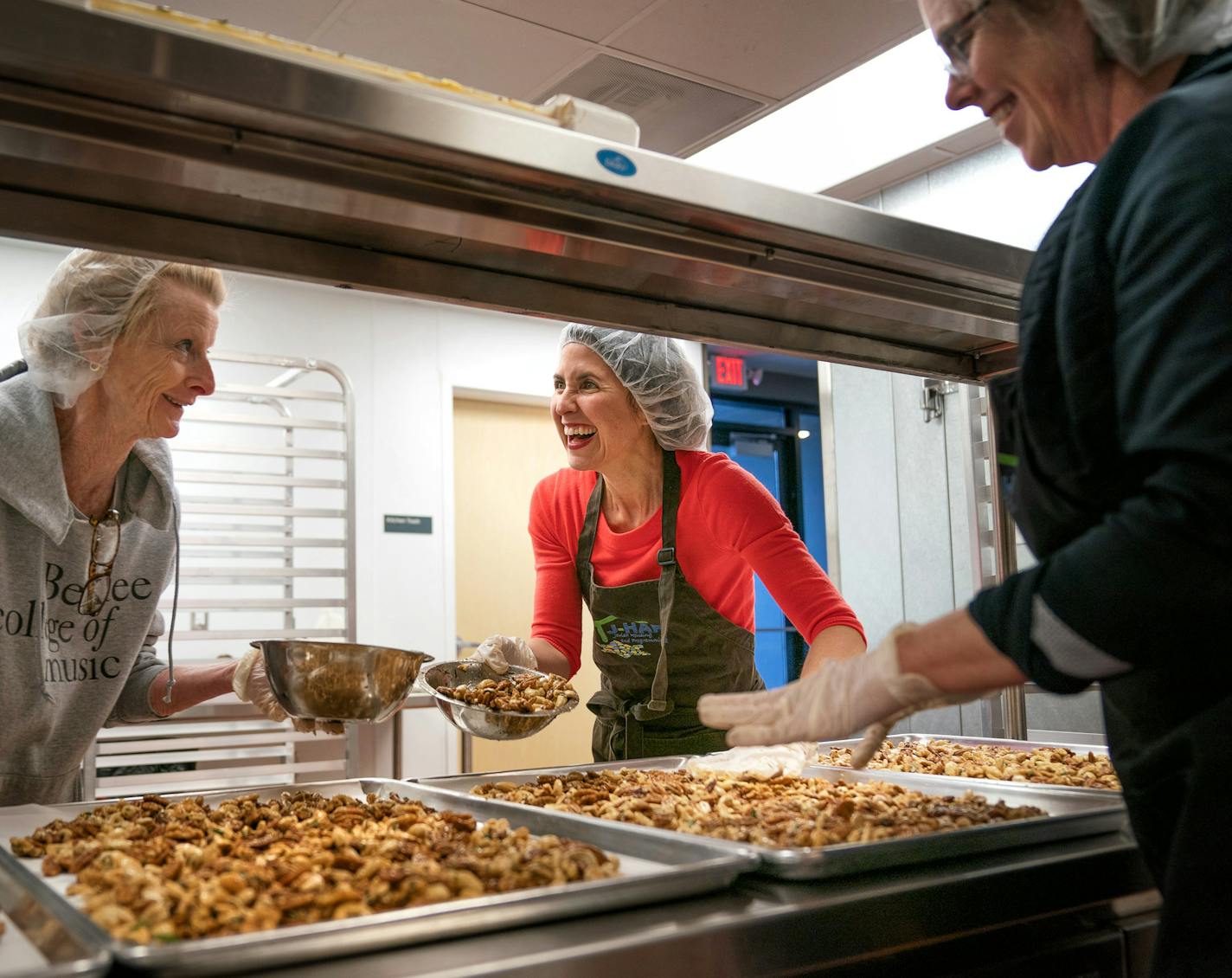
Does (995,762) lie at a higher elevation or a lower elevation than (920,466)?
lower

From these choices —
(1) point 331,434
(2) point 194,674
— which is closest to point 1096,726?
(2) point 194,674

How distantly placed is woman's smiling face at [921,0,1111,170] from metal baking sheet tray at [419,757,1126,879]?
78 centimetres

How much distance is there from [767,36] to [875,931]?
311cm

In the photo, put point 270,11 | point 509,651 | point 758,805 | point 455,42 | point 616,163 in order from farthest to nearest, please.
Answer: point 455,42 → point 270,11 → point 509,651 → point 758,805 → point 616,163

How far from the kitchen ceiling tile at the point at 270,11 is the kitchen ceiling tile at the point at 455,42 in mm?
69

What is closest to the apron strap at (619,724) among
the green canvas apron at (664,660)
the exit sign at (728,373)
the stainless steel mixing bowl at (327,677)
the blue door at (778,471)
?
the green canvas apron at (664,660)

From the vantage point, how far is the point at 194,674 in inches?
76.8

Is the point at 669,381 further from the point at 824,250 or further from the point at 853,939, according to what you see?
the point at 853,939

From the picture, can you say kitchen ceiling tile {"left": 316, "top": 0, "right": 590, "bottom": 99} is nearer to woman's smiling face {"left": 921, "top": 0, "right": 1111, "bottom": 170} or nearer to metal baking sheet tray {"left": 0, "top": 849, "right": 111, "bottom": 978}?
Result: woman's smiling face {"left": 921, "top": 0, "right": 1111, "bottom": 170}

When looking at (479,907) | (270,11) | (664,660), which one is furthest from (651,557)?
(270,11)

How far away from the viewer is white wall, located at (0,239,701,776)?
5.24 meters

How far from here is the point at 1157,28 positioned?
100 centimetres

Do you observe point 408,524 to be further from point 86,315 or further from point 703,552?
point 86,315

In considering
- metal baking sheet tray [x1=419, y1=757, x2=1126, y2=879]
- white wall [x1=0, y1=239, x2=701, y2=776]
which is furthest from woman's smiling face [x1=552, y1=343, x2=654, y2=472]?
white wall [x1=0, y1=239, x2=701, y2=776]
